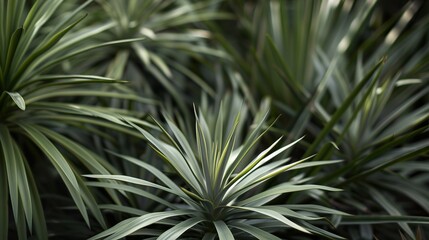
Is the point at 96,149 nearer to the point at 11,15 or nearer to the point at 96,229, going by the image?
the point at 96,229

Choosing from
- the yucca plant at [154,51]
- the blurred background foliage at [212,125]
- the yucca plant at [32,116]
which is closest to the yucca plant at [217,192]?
the blurred background foliage at [212,125]

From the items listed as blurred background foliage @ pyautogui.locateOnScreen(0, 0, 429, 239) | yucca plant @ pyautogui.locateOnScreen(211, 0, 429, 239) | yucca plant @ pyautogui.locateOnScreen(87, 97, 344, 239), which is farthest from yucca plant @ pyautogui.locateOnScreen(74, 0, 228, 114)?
yucca plant @ pyautogui.locateOnScreen(87, 97, 344, 239)

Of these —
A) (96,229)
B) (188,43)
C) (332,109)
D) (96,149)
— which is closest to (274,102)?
(332,109)

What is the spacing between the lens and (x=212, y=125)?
1679 mm

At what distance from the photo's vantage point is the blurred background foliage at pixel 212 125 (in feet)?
4.24

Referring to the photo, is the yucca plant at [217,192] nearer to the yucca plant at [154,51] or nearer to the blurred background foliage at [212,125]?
the blurred background foliage at [212,125]

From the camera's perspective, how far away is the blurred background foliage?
1.29 meters

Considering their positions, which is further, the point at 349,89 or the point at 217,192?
the point at 349,89

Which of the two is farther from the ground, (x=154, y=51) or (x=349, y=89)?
(x=154, y=51)

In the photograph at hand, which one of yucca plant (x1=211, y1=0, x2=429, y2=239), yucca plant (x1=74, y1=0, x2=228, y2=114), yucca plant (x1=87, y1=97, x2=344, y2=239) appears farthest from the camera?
yucca plant (x1=74, y1=0, x2=228, y2=114)

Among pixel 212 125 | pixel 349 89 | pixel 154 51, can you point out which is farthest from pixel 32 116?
pixel 349 89

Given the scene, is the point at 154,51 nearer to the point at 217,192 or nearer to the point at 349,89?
the point at 349,89

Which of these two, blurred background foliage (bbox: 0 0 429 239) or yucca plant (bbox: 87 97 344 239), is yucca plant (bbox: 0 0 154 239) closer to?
blurred background foliage (bbox: 0 0 429 239)

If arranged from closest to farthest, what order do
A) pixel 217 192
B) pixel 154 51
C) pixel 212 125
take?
pixel 217 192 → pixel 212 125 → pixel 154 51
